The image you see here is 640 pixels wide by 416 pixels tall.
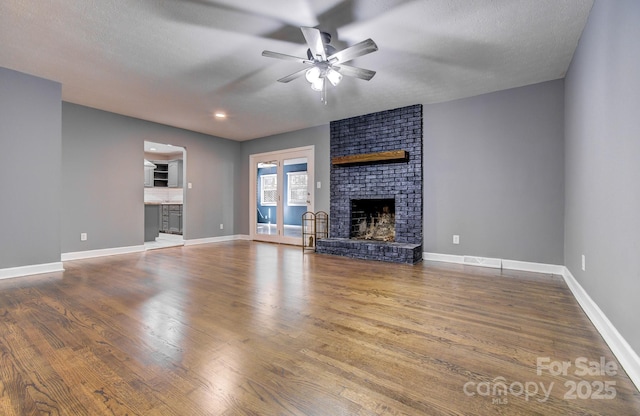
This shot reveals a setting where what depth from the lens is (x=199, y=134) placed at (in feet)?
21.0

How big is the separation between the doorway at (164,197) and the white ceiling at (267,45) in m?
2.79

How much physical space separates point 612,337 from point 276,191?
19.9 ft

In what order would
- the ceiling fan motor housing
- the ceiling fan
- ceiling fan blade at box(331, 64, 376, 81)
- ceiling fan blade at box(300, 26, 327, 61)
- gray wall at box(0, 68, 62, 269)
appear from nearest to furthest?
ceiling fan blade at box(300, 26, 327, 61) → the ceiling fan → the ceiling fan motor housing → ceiling fan blade at box(331, 64, 376, 81) → gray wall at box(0, 68, 62, 269)

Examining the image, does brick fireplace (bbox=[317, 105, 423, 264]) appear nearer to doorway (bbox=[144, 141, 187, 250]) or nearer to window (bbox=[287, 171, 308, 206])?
window (bbox=[287, 171, 308, 206])

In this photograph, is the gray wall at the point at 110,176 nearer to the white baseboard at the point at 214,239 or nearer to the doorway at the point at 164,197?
the white baseboard at the point at 214,239

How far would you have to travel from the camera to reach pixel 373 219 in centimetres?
545

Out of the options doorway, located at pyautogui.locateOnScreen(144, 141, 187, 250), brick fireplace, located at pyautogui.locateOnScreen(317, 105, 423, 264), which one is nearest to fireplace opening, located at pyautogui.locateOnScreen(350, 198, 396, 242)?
brick fireplace, located at pyautogui.locateOnScreen(317, 105, 423, 264)

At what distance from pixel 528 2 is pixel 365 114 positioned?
300cm

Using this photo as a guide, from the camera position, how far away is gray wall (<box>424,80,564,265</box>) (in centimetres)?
366

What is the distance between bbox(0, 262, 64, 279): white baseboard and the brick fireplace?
146 inches

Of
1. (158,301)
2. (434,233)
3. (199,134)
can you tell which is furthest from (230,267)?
(199,134)

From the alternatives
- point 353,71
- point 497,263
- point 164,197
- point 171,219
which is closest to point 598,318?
point 497,263

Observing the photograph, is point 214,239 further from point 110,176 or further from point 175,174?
point 175,174

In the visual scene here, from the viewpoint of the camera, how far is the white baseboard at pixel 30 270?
11.1ft
